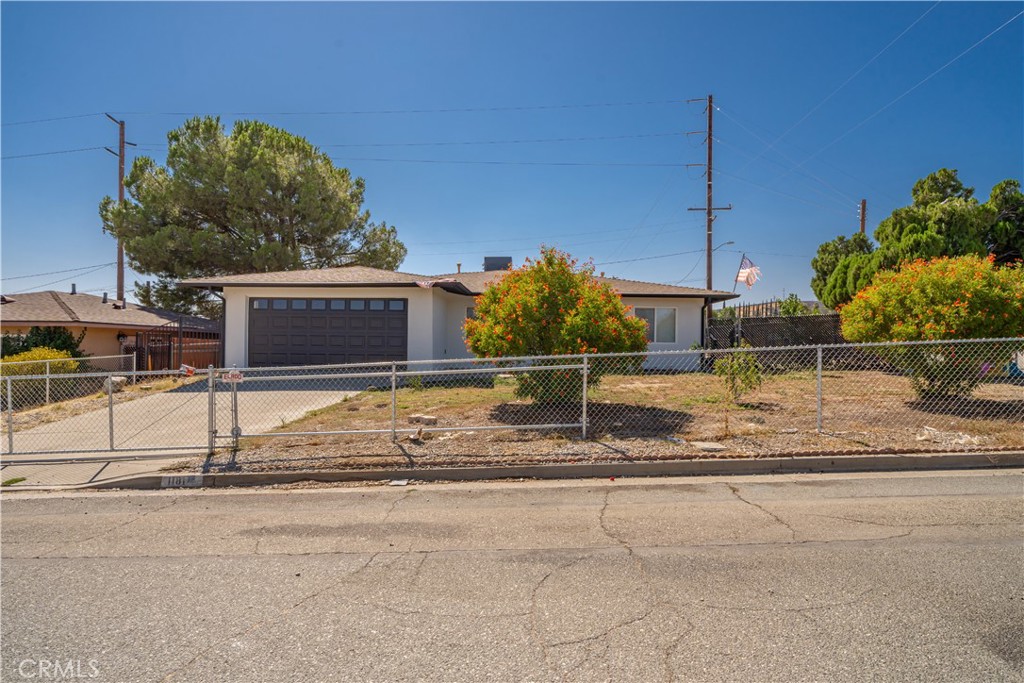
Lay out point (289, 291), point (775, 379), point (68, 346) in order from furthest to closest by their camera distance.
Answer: point (68, 346)
point (289, 291)
point (775, 379)

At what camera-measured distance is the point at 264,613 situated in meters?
3.51

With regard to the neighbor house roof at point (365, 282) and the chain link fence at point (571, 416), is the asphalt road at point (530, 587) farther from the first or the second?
the neighbor house roof at point (365, 282)

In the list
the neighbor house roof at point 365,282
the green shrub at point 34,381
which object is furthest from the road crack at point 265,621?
the green shrub at point 34,381

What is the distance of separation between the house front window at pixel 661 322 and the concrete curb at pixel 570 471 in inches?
488

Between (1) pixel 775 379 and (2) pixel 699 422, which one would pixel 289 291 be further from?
(1) pixel 775 379

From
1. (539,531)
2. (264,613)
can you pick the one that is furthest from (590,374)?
(264,613)

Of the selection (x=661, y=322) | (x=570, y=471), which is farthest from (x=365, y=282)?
(x=570, y=471)

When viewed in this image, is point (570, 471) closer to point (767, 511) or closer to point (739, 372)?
point (767, 511)

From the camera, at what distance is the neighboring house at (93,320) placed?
2103cm

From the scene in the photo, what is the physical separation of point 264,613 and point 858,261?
2195cm

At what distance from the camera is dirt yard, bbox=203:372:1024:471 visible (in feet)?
24.7

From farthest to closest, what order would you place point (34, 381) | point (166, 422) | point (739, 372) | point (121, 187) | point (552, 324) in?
point (121, 187) → point (34, 381) → point (739, 372) → point (166, 422) → point (552, 324)

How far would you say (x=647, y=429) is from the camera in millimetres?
8781

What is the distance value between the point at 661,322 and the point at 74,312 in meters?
22.6
